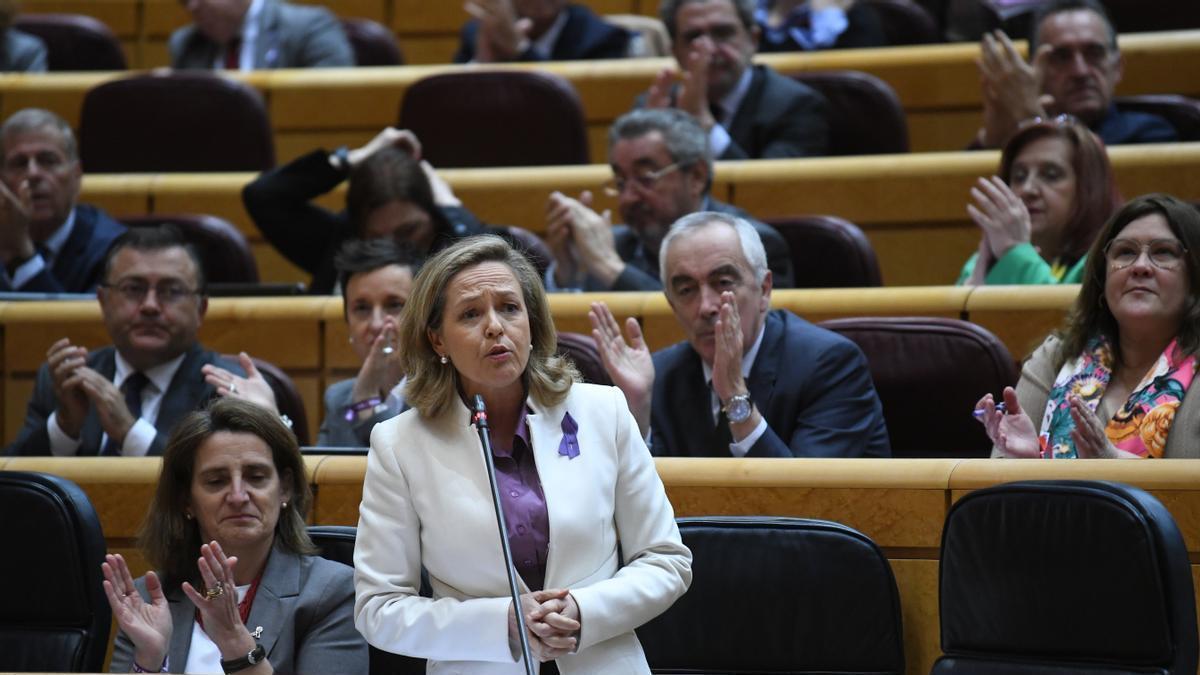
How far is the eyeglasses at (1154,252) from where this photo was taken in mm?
1931

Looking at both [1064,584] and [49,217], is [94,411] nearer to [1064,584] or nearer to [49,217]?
[49,217]

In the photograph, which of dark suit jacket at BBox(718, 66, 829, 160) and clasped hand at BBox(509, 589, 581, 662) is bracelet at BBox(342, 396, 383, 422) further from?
dark suit jacket at BBox(718, 66, 829, 160)

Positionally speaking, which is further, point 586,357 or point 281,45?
point 281,45

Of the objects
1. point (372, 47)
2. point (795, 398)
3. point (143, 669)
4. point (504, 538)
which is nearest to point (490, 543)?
point (504, 538)

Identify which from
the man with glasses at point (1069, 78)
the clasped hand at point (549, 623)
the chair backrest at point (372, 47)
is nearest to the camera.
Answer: the clasped hand at point (549, 623)

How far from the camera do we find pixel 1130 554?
4.89 ft

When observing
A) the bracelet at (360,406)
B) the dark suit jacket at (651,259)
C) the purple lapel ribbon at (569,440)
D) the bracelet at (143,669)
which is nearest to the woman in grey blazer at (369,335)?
the bracelet at (360,406)

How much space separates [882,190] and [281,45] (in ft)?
5.08

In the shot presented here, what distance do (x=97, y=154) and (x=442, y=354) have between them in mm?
2106

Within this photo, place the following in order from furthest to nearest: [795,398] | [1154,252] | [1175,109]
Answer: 1. [1175,109]
2. [795,398]
3. [1154,252]

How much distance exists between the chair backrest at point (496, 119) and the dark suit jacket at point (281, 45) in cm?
53

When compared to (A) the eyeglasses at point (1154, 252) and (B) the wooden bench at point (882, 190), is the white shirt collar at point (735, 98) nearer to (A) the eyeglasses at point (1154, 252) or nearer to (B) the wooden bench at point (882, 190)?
(B) the wooden bench at point (882, 190)

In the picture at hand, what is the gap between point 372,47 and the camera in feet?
13.1

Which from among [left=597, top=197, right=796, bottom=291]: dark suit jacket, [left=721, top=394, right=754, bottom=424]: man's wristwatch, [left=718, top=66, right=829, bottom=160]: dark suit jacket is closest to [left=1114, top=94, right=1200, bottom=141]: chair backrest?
[left=718, top=66, right=829, bottom=160]: dark suit jacket
